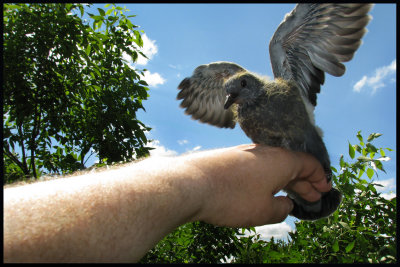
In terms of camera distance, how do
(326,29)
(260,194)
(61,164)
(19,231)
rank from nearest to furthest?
(19,231), (260,194), (326,29), (61,164)

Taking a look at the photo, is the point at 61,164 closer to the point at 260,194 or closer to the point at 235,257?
the point at 235,257

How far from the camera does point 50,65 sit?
15.6ft

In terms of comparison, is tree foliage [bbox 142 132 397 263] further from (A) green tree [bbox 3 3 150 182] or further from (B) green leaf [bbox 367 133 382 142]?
(A) green tree [bbox 3 3 150 182]

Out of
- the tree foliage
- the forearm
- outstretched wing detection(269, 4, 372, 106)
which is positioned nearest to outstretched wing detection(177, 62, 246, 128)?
outstretched wing detection(269, 4, 372, 106)

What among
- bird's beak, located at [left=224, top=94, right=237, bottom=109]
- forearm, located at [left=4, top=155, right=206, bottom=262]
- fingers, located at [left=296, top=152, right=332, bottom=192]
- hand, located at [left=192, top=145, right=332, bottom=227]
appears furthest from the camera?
bird's beak, located at [left=224, top=94, right=237, bottom=109]

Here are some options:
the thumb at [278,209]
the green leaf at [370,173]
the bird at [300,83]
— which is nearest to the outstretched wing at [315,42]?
the bird at [300,83]

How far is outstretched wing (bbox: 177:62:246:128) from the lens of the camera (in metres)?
3.84

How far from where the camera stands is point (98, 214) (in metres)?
1.18

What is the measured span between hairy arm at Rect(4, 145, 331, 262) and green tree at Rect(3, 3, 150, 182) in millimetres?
2773

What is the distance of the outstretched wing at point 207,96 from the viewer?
151 inches

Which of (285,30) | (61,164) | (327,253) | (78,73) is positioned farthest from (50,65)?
(327,253)

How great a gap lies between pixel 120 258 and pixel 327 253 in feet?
7.19

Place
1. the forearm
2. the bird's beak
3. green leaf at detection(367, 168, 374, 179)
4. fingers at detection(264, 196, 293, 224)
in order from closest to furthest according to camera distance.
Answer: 1. the forearm
2. fingers at detection(264, 196, 293, 224)
3. green leaf at detection(367, 168, 374, 179)
4. the bird's beak

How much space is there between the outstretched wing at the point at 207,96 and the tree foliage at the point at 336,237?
146 centimetres
